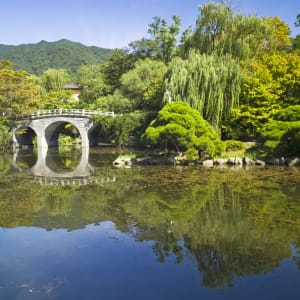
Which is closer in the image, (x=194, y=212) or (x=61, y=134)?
(x=194, y=212)

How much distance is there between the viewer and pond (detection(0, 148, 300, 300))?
17.7 feet

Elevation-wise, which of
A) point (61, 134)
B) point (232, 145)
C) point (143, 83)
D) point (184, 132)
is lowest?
point (61, 134)

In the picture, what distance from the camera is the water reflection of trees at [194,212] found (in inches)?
256

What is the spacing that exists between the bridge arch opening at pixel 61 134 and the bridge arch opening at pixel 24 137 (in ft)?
7.34

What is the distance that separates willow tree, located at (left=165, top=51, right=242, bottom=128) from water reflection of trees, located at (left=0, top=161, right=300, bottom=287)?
23.2 ft

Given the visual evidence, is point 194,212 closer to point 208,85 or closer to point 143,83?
point 208,85

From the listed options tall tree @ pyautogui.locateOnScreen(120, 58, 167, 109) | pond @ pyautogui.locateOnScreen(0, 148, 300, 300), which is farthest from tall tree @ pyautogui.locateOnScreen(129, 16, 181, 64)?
A: pond @ pyautogui.locateOnScreen(0, 148, 300, 300)

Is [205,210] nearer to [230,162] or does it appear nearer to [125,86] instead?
[230,162]

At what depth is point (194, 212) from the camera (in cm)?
945

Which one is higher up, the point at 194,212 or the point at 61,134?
the point at 61,134

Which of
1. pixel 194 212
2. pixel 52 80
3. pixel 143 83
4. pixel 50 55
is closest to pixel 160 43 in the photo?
pixel 143 83

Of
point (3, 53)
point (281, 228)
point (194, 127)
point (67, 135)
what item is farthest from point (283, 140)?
point (3, 53)

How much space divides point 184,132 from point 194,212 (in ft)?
27.5

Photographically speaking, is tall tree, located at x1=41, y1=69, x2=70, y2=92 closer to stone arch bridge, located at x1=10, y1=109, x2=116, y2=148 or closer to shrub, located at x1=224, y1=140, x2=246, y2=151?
stone arch bridge, located at x1=10, y1=109, x2=116, y2=148
